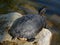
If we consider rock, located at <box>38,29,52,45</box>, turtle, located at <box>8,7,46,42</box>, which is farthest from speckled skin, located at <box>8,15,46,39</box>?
rock, located at <box>38,29,52,45</box>

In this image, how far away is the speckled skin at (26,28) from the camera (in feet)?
13.0

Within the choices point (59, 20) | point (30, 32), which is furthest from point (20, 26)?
point (59, 20)

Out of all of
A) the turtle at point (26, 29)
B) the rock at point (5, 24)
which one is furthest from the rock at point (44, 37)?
the rock at point (5, 24)

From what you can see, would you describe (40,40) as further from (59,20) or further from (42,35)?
(59,20)

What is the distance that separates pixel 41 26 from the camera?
14.6 feet

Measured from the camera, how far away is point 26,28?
4.02 meters

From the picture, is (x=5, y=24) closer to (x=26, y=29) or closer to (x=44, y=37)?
(x=26, y=29)

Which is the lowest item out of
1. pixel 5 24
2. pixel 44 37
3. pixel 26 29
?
pixel 44 37

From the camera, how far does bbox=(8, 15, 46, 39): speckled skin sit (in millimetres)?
3970

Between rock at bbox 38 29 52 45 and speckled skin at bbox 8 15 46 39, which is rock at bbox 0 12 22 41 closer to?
speckled skin at bbox 8 15 46 39

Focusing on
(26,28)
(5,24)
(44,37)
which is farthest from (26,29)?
(5,24)

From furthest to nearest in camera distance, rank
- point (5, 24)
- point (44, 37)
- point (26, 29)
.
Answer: point (5, 24) < point (44, 37) < point (26, 29)

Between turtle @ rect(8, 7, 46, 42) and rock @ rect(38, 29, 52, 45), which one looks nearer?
turtle @ rect(8, 7, 46, 42)

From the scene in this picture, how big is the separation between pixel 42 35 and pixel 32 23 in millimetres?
381
